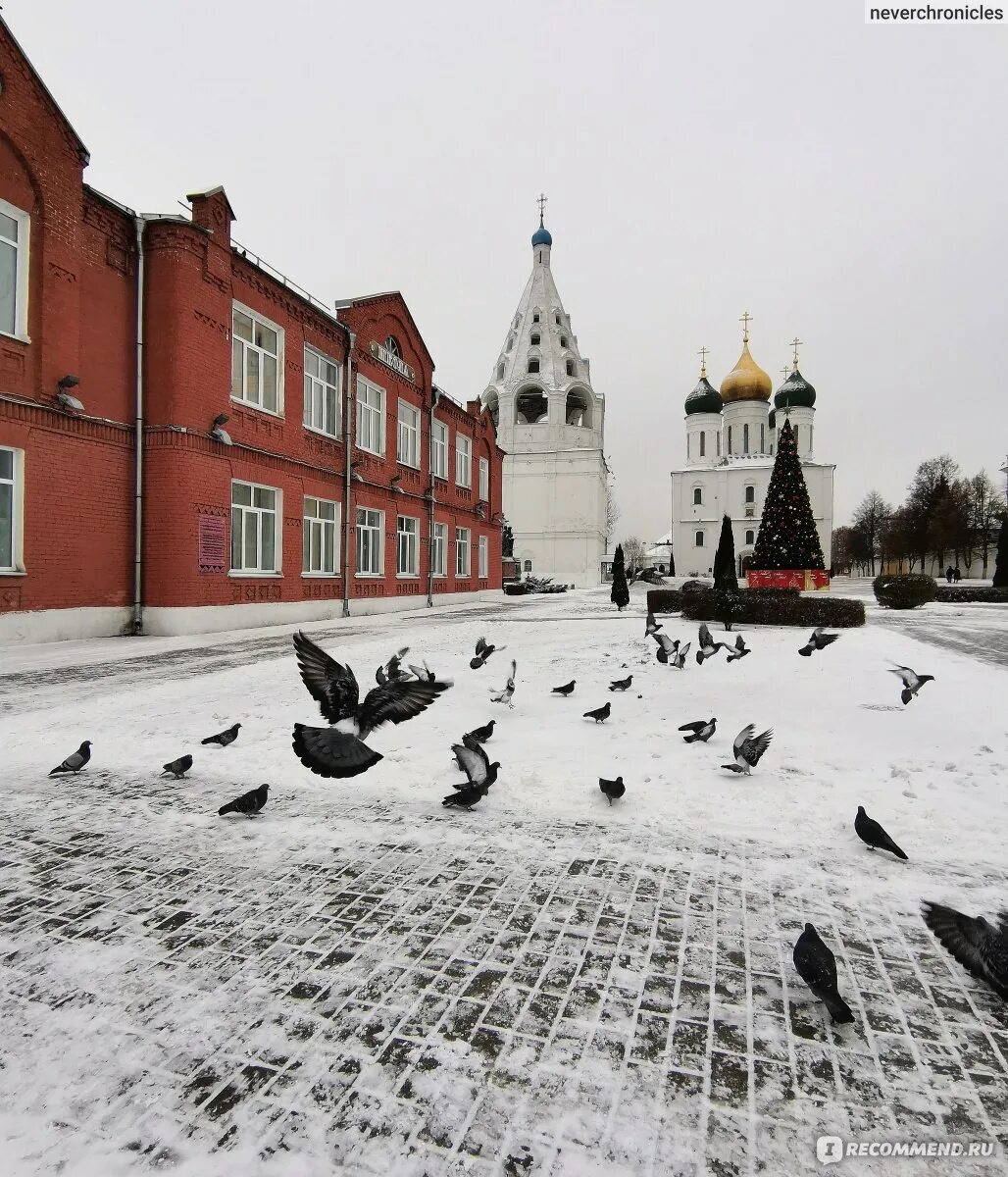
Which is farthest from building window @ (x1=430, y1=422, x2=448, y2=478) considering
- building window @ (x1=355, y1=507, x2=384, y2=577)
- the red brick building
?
the red brick building

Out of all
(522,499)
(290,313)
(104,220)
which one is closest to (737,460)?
(522,499)

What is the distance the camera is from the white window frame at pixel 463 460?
29875mm

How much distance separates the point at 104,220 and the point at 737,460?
233ft

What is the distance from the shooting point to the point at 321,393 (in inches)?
754

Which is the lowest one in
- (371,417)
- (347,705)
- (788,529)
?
(347,705)

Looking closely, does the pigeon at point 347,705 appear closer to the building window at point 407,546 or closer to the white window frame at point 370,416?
the white window frame at point 370,416

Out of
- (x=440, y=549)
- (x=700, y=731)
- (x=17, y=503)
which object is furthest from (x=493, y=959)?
(x=440, y=549)

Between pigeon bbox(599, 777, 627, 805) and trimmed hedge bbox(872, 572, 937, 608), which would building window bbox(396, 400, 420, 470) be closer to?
trimmed hedge bbox(872, 572, 937, 608)

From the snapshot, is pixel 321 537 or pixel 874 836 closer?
pixel 874 836

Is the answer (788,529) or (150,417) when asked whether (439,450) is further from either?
(150,417)

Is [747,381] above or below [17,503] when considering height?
above

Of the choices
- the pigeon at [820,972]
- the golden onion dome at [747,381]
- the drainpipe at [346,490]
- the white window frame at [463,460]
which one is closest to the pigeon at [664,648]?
the pigeon at [820,972]

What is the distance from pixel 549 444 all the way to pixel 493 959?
59962 millimetres

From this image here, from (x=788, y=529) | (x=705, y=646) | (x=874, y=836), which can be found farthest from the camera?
(x=788, y=529)
